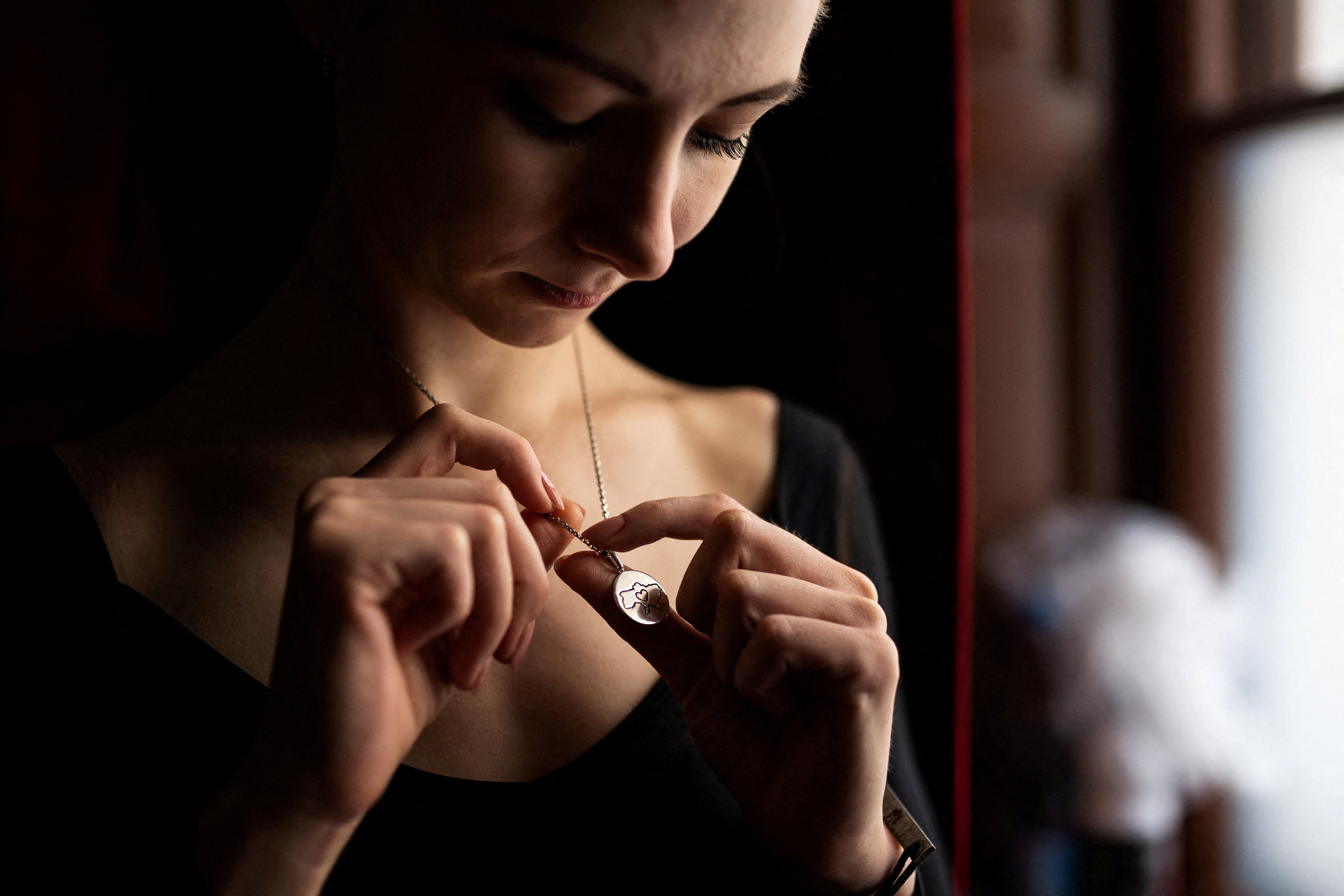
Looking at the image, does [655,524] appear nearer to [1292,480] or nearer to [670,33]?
[670,33]

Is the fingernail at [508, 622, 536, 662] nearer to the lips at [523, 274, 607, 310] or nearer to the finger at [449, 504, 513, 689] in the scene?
the finger at [449, 504, 513, 689]

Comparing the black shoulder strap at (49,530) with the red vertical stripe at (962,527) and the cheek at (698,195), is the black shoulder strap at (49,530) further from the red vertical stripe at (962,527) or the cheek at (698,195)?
the red vertical stripe at (962,527)

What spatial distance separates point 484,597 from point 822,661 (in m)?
0.22

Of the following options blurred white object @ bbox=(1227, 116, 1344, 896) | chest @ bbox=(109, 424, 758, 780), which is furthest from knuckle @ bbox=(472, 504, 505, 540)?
blurred white object @ bbox=(1227, 116, 1344, 896)

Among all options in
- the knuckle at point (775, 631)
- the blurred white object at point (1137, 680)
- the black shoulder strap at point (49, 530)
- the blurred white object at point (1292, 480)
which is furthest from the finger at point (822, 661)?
the blurred white object at point (1292, 480)

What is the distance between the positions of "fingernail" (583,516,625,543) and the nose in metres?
0.16

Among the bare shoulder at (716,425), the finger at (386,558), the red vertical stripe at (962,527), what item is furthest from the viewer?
the red vertical stripe at (962,527)

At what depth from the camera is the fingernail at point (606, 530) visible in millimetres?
676

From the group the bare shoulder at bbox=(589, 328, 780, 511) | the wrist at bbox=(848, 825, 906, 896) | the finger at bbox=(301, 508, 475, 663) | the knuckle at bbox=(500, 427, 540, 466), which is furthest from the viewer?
the bare shoulder at bbox=(589, 328, 780, 511)

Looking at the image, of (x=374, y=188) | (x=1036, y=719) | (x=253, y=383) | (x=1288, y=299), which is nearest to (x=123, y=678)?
(x=253, y=383)

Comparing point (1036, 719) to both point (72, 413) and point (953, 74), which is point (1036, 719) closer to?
point (953, 74)

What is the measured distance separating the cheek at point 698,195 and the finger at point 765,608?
0.23 meters

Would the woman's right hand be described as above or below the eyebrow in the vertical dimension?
below

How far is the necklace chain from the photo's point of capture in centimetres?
68
